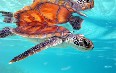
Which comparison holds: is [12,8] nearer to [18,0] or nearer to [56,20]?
[18,0]

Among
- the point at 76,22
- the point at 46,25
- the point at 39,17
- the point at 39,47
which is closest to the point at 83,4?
the point at 76,22

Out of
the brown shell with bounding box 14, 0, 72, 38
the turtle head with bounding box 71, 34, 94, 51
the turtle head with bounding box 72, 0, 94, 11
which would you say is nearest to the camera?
the turtle head with bounding box 71, 34, 94, 51

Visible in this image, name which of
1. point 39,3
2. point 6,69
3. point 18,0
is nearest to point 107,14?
point 18,0

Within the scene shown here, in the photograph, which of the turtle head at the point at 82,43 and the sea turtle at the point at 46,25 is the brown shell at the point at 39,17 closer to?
the sea turtle at the point at 46,25

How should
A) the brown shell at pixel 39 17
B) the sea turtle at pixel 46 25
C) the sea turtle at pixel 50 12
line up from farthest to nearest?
the sea turtle at pixel 50 12
the brown shell at pixel 39 17
the sea turtle at pixel 46 25

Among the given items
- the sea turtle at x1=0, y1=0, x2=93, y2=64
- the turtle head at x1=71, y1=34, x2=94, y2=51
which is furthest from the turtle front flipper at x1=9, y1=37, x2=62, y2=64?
the turtle head at x1=71, y1=34, x2=94, y2=51

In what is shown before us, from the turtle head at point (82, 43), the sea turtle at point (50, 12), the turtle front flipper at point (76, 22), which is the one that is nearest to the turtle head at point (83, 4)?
the sea turtle at point (50, 12)

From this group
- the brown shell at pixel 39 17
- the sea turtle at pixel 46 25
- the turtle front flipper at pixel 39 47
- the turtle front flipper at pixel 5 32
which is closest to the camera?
the turtle front flipper at pixel 39 47

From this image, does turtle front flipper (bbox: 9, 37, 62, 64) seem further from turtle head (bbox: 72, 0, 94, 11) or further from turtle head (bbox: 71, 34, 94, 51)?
turtle head (bbox: 72, 0, 94, 11)
